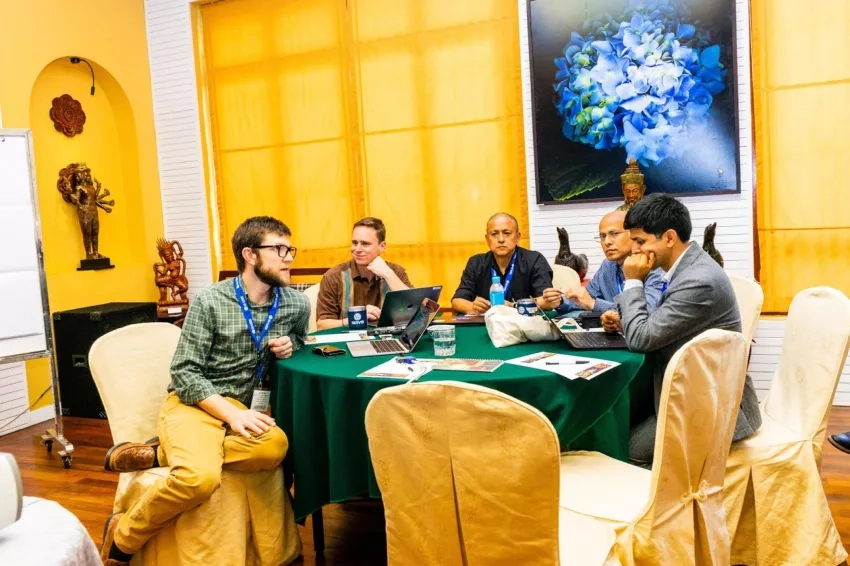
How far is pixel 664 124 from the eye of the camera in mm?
4625

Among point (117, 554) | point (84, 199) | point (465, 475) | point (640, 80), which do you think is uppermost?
point (640, 80)

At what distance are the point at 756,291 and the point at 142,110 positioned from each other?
525 cm

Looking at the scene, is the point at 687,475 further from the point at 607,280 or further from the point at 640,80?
the point at 640,80

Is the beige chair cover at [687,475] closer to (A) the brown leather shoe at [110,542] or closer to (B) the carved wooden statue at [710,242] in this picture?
(A) the brown leather shoe at [110,542]

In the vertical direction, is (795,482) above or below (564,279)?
below

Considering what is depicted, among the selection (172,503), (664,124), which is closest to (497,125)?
(664,124)

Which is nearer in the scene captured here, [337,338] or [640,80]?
[337,338]

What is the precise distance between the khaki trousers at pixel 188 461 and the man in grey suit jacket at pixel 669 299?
1.32 m

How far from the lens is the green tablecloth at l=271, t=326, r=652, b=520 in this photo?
222cm

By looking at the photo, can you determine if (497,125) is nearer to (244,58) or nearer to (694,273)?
(244,58)

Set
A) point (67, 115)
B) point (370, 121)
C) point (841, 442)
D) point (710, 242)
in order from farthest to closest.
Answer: point (67, 115) → point (370, 121) → point (710, 242) → point (841, 442)

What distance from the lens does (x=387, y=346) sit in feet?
9.32

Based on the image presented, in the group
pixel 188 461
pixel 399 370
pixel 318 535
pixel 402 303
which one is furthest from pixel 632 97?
pixel 188 461

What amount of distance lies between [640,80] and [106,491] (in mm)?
4017
